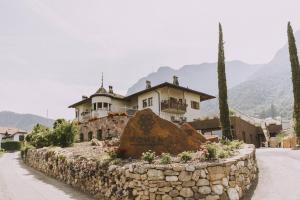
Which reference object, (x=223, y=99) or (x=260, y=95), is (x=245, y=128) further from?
(x=260, y=95)

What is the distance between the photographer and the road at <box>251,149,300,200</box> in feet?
36.9

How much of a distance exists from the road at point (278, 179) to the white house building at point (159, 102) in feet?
80.7

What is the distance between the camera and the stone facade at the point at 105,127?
1270 inches

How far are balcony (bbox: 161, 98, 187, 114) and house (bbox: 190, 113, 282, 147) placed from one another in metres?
3.05

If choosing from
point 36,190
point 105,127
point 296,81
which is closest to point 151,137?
point 36,190

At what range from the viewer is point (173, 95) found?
43625 mm

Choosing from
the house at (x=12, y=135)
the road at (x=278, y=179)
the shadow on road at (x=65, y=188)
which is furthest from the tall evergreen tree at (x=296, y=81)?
the house at (x=12, y=135)

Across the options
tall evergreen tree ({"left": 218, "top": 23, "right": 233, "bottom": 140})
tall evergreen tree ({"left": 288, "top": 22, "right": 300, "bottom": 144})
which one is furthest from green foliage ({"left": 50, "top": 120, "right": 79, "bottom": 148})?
tall evergreen tree ({"left": 288, "top": 22, "right": 300, "bottom": 144})

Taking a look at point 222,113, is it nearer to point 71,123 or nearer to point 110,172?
point 71,123

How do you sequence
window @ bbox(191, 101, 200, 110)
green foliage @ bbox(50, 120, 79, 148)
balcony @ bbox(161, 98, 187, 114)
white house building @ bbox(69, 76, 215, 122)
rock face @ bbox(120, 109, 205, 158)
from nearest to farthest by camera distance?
rock face @ bbox(120, 109, 205, 158) → green foliage @ bbox(50, 120, 79, 148) → balcony @ bbox(161, 98, 187, 114) → white house building @ bbox(69, 76, 215, 122) → window @ bbox(191, 101, 200, 110)

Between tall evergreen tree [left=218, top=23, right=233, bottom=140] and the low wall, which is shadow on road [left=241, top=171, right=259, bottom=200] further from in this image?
tall evergreen tree [left=218, top=23, right=233, bottom=140]

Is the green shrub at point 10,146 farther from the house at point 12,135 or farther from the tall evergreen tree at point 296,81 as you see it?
the tall evergreen tree at point 296,81

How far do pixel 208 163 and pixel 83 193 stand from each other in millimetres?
6801

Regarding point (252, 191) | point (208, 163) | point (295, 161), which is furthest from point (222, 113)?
point (208, 163)
